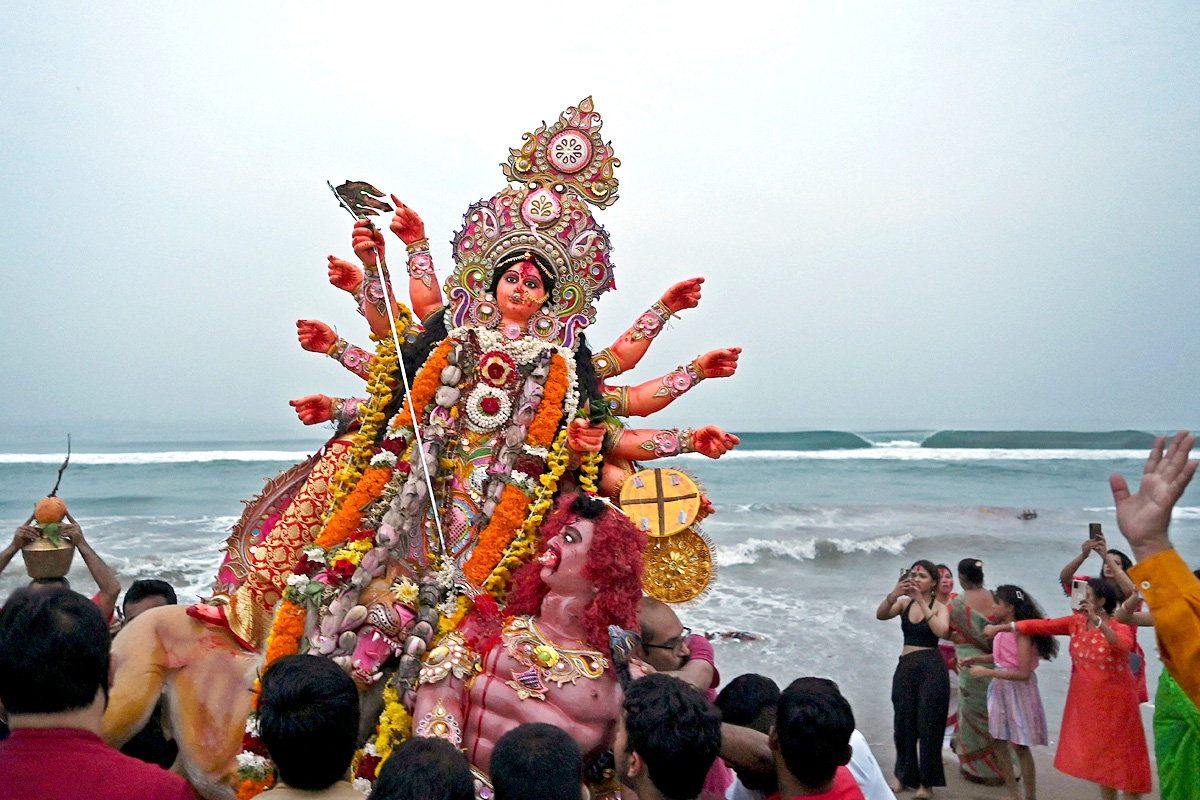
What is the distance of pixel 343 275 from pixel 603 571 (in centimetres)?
249

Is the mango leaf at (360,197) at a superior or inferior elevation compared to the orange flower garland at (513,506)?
superior

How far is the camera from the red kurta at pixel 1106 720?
14.8ft

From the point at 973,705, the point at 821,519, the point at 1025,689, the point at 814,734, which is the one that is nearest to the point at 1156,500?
the point at 814,734

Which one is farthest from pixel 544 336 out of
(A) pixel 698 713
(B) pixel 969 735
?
(B) pixel 969 735

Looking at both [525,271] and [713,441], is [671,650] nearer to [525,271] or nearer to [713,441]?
[713,441]

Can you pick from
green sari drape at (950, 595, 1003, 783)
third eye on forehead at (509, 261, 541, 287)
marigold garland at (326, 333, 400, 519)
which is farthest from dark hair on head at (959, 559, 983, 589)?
marigold garland at (326, 333, 400, 519)

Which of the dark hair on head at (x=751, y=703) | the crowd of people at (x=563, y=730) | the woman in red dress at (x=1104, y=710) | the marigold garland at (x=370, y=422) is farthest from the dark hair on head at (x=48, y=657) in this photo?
the woman in red dress at (x=1104, y=710)

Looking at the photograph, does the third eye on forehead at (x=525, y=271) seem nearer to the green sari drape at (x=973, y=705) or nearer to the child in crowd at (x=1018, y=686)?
the child in crowd at (x=1018, y=686)

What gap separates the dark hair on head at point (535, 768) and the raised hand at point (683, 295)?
110 inches

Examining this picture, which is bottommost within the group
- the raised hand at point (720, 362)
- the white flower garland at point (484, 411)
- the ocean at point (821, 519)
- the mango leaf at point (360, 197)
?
the ocean at point (821, 519)

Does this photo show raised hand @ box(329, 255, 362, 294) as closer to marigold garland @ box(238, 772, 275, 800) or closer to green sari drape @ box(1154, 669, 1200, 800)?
marigold garland @ box(238, 772, 275, 800)

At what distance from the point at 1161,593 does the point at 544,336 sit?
10.3 ft

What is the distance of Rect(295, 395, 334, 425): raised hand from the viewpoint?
4.66 meters

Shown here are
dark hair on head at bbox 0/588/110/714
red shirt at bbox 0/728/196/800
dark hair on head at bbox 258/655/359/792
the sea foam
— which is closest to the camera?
red shirt at bbox 0/728/196/800
